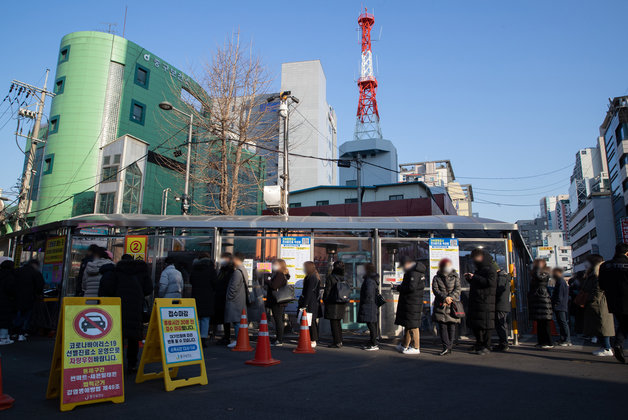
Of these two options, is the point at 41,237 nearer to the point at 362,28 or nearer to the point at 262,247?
the point at 262,247

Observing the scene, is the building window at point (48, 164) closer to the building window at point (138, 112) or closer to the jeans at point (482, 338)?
the building window at point (138, 112)

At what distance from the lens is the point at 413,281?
27.2 ft

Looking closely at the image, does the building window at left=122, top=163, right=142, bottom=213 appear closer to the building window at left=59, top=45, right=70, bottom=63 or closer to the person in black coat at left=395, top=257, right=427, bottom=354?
the building window at left=59, top=45, right=70, bottom=63

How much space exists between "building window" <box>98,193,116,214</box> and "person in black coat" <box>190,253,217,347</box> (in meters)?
21.7

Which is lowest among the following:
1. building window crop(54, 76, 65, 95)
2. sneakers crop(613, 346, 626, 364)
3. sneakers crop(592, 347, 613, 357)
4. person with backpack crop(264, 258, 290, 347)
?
sneakers crop(592, 347, 613, 357)

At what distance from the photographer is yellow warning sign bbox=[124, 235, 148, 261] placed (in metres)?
10.9

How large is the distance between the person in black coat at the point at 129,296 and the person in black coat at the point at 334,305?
383cm

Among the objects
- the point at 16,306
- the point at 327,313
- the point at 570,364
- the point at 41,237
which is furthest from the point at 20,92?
the point at 570,364

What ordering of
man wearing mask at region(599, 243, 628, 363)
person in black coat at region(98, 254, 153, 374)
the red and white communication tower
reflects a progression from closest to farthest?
1. person in black coat at region(98, 254, 153, 374)
2. man wearing mask at region(599, 243, 628, 363)
3. the red and white communication tower

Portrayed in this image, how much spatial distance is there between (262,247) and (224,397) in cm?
628

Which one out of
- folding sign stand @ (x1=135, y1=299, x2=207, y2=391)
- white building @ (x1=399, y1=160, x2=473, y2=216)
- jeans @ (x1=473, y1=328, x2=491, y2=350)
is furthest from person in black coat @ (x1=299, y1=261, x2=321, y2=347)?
white building @ (x1=399, y1=160, x2=473, y2=216)

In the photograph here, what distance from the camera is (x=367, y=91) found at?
49.2 m

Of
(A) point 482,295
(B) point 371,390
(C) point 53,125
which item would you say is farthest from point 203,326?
(C) point 53,125

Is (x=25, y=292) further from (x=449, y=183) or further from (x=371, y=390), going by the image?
(x=449, y=183)
